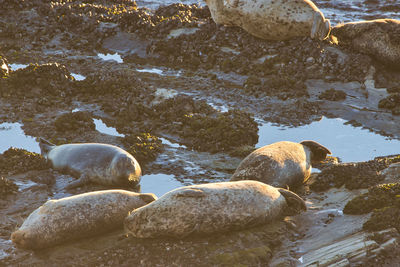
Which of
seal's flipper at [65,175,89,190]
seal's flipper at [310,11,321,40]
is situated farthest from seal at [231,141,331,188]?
seal's flipper at [310,11,321,40]

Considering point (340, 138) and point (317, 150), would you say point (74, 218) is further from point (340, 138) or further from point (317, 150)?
point (340, 138)

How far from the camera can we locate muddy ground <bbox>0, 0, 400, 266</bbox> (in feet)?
22.6

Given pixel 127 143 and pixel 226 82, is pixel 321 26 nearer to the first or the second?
pixel 226 82

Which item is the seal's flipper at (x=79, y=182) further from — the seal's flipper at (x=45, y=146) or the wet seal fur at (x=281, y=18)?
the wet seal fur at (x=281, y=18)

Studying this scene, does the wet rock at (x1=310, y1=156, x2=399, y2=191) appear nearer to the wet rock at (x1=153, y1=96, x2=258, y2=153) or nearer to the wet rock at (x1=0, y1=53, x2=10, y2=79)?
the wet rock at (x1=153, y1=96, x2=258, y2=153)

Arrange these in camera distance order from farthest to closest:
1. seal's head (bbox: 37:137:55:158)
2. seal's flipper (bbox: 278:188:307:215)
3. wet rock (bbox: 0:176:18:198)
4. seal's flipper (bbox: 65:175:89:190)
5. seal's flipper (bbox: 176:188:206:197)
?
seal's head (bbox: 37:137:55:158)
seal's flipper (bbox: 65:175:89:190)
wet rock (bbox: 0:176:18:198)
seal's flipper (bbox: 278:188:307:215)
seal's flipper (bbox: 176:188:206:197)

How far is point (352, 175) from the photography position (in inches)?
355

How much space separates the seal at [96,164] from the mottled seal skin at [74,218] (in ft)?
4.30

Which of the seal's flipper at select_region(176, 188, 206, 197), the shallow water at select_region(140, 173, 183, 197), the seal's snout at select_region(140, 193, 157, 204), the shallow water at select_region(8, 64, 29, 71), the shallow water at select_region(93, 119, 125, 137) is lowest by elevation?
the shallow water at select_region(140, 173, 183, 197)

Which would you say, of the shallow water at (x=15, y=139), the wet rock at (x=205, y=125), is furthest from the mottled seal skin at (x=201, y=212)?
the shallow water at (x=15, y=139)

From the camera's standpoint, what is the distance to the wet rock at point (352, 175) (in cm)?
871

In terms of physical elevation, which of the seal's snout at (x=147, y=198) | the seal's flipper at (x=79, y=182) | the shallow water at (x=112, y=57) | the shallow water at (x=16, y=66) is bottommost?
the seal's flipper at (x=79, y=182)

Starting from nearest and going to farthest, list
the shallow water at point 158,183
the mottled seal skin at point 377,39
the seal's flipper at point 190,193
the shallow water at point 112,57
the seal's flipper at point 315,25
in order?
the seal's flipper at point 190,193 → the shallow water at point 158,183 → the mottled seal skin at point 377,39 → the seal's flipper at point 315,25 → the shallow water at point 112,57

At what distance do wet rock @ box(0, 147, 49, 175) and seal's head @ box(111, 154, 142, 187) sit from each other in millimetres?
1593
